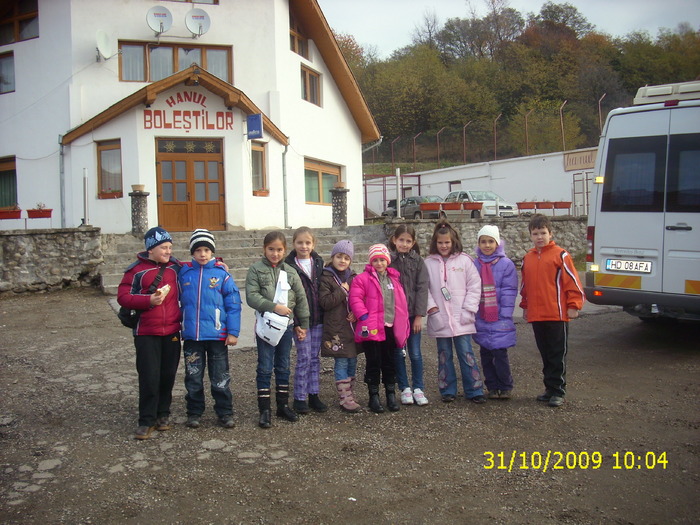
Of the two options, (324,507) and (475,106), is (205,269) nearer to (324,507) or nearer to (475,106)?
(324,507)

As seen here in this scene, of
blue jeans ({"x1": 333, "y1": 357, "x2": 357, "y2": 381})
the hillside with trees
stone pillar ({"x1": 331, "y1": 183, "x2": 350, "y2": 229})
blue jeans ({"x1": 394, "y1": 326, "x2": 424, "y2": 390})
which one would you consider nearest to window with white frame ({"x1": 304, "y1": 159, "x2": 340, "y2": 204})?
stone pillar ({"x1": 331, "y1": 183, "x2": 350, "y2": 229})

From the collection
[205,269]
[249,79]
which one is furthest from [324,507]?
[249,79]

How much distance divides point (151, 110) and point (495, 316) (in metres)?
12.3

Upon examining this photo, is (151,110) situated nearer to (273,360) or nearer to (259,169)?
(259,169)

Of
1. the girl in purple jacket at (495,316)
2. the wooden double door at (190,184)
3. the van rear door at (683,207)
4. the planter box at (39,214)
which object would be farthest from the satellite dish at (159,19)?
the girl in purple jacket at (495,316)

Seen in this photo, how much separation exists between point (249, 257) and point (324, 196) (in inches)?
271

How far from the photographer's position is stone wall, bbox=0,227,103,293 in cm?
1207

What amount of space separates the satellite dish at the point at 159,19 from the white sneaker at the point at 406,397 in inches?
528

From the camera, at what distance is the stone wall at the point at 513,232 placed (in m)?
14.5

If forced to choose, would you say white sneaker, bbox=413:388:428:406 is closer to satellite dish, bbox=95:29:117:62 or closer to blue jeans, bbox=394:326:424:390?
blue jeans, bbox=394:326:424:390

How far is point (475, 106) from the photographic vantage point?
54844 mm

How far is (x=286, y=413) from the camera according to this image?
5.11 metres
